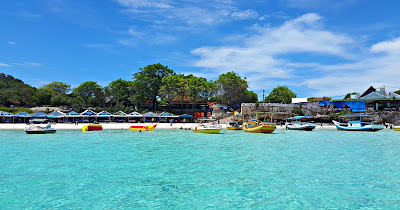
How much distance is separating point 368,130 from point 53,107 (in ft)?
211

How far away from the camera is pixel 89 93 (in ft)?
226

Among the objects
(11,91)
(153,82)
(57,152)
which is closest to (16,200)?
(57,152)

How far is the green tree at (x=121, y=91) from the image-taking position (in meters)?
68.6

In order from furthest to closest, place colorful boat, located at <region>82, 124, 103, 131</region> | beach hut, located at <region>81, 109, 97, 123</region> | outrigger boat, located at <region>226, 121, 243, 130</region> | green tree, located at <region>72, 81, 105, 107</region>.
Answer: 1. green tree, located at <region>72, 81, 105, 107</region>
2. beach hut, located at <region>81, 109, 97, 123</region>
3. outrigger boat, located at <region>226, 121, 243, 130</region>
4. colorful boat, located at <region>82, 124, 103, 131</region>

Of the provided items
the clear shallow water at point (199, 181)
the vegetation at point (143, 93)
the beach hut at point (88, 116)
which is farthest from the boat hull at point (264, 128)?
the beach hut at point (88, 116)

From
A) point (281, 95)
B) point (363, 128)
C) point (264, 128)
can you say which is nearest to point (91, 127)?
point (264, 128)

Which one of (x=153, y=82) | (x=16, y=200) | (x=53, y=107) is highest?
(x=153, y=82)

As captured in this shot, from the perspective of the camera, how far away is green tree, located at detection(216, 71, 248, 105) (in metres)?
62.3

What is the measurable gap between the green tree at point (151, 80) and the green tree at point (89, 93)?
1059cm

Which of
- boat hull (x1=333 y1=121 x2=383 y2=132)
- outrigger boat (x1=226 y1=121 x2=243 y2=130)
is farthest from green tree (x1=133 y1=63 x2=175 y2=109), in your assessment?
boat hull (x1=333 y1=121 x2=383 y2=132)

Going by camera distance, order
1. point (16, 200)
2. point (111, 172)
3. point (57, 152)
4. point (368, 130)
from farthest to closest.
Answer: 1. point (368, 130)
2. point (57, 152)
3. point (111, 172)
4. point (16, 200)

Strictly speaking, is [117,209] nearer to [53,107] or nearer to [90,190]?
[90,190]

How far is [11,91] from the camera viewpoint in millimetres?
66125

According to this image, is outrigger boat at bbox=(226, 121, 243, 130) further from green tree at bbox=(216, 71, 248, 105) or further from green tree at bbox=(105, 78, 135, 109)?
green tree at bbox=(105, 78, 135, 109)
